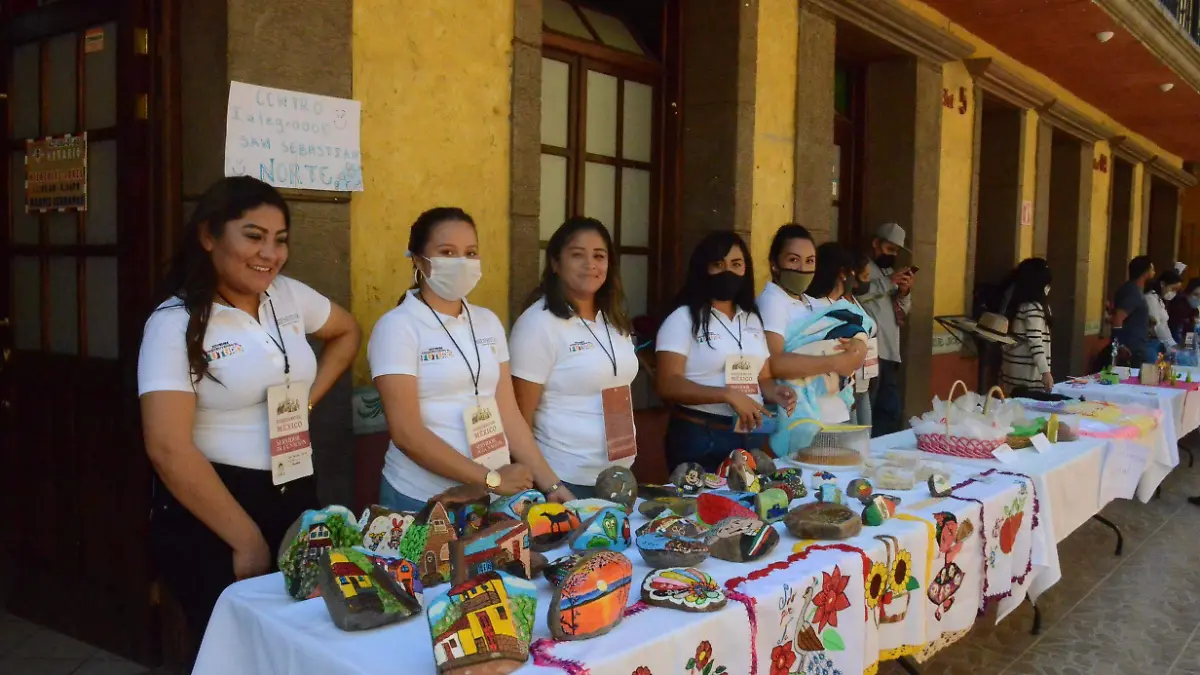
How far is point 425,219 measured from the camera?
8.35 feet

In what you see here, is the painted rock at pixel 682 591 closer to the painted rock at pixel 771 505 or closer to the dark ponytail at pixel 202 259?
the painted rock at pixel 771 505

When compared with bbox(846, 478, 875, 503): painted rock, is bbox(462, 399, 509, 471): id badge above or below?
above

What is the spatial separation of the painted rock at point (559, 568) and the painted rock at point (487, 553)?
5cm

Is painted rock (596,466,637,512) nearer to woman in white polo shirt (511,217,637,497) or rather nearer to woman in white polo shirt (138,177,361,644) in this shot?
woman in white polo shirt (511,217,637,497)

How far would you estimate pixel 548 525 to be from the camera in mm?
1922

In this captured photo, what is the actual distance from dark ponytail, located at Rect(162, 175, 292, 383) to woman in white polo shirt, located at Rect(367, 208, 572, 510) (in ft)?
1.56

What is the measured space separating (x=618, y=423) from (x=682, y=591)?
116 cm

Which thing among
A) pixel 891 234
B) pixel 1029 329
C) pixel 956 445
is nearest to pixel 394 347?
pixel 956 445

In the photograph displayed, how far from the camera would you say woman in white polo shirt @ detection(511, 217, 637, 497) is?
2.73m

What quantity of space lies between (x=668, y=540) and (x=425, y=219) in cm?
121

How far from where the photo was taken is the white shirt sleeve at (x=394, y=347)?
2301 mm

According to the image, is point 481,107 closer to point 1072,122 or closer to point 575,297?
point 575,297

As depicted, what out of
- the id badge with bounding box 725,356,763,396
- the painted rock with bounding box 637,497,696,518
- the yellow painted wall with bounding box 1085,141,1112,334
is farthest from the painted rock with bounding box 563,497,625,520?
the yellow painted wall with bounding box 1085,141,1112,334

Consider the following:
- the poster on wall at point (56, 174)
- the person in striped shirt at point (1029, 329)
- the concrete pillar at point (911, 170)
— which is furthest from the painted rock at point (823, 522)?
the concrete pillar at point (911, 170)
